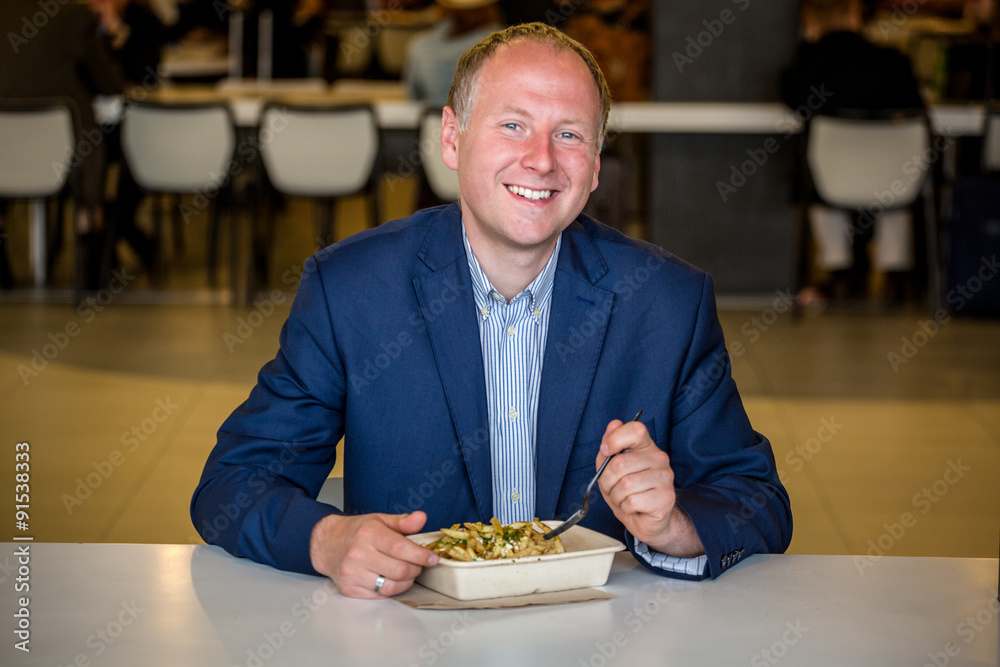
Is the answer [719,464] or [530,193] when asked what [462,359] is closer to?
[530,193]

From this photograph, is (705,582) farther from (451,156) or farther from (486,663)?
(451,156)

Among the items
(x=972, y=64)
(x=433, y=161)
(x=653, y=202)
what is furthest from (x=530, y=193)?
(x=972, y=64)

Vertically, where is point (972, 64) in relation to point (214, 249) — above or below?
above

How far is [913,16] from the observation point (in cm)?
1002

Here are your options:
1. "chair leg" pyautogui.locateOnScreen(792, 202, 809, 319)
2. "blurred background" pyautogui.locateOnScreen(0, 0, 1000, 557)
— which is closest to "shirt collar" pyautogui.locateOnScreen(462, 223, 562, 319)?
"blurred background" pyautogui.locateOnScreen(0, 0, 1000, 557)

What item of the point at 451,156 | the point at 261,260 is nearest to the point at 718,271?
the point at 261,260

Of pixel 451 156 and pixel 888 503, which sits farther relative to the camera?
pixel 888 503

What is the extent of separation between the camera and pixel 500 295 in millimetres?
1599

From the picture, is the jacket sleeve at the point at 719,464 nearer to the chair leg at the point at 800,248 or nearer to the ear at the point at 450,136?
the ear at the point at 450,136

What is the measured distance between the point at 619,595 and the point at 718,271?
4.78 meters

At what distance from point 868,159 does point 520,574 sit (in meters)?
4.56

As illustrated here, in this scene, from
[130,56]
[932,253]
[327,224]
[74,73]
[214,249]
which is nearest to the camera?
[932,253]

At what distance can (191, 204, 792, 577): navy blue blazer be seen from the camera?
1.51m

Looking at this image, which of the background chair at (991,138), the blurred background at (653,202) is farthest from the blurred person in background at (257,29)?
the background chair at (991,138)
